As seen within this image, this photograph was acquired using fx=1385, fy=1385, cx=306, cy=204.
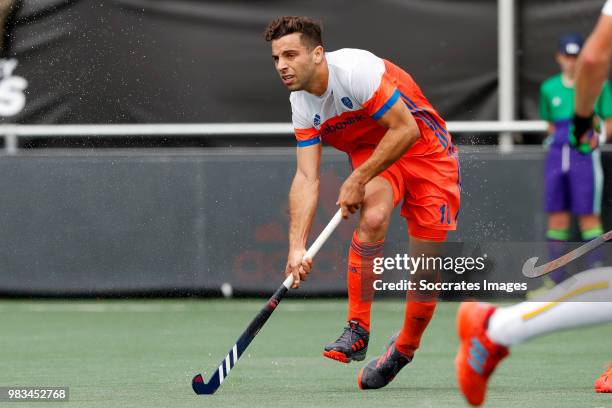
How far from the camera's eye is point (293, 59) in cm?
588

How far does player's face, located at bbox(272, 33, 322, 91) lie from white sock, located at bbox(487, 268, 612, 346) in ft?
6.23

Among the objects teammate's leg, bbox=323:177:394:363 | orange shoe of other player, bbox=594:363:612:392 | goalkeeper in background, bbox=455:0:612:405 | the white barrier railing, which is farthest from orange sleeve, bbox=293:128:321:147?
A: the white barrier railing

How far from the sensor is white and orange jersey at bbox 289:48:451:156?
19.3 feet

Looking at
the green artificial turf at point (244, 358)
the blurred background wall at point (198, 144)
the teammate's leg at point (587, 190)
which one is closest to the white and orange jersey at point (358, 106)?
the green artificial turf at point (244, 358)

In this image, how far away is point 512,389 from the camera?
5.87 meters

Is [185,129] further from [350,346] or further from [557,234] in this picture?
[350,346]

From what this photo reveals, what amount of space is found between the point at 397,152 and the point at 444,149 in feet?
1.97

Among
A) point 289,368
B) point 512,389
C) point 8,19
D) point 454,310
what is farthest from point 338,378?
point 8,19

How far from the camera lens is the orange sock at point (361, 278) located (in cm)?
609

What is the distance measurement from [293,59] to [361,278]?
1.01 metres

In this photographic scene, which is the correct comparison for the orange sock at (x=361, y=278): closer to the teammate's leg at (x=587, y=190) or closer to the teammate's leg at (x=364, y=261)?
the teammate's leg at (x=364, y=261)

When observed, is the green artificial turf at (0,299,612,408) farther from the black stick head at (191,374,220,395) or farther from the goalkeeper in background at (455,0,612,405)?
the goalkeeper in background at (455,0,612,405)

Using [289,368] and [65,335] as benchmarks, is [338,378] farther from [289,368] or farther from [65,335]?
[65,335]

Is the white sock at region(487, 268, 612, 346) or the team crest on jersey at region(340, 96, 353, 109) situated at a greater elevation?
the team crest on jersey at region(340, 96, 353, 109)
